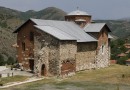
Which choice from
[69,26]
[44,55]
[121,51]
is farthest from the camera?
[121,51]

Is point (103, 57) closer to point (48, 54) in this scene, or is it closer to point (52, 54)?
point (52, 54)

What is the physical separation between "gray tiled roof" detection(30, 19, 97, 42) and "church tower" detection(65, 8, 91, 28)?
1.96 meters

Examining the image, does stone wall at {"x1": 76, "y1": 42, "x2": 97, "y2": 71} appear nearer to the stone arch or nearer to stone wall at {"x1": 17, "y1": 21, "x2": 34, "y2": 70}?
the stone arch

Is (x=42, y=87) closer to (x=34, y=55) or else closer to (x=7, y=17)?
(x=34, y=55)

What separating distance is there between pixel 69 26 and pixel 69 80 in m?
13.8

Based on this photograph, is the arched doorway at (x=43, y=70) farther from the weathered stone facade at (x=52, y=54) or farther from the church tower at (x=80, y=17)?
the church tower at (x=80, y=17)

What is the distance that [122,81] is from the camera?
143 feet

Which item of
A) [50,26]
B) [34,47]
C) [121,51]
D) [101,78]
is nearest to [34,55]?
[34,47]

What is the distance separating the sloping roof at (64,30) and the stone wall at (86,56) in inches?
37.1

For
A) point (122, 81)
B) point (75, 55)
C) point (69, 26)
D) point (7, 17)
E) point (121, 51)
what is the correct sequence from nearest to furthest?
1. point (122, 81)
2. point (75, 55)
3. point (69, 26)
4. point (121, 51)
5. point (7, 17)

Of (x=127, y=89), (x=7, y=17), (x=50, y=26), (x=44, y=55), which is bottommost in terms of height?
(x=127, y=89)

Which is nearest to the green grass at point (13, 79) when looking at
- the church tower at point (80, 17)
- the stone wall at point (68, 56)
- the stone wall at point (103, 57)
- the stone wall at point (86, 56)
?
the stone wall at point (68, 56)

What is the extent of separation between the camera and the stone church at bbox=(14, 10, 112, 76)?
46.6 metres

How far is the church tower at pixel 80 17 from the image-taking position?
60.9 meters
